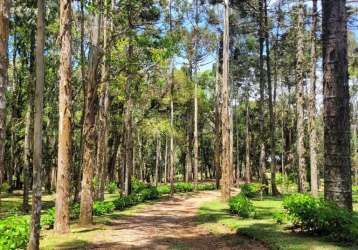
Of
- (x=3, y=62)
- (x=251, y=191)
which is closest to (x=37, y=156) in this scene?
(x=3, y=62)

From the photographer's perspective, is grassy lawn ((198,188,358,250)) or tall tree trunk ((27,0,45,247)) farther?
grassy lawn ((198,188,358,250))

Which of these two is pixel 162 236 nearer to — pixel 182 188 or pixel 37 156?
pixel 37 156

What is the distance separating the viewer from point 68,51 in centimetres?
1287

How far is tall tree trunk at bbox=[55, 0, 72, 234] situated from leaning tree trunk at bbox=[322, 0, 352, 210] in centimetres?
723

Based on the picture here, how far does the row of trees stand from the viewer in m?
9.17

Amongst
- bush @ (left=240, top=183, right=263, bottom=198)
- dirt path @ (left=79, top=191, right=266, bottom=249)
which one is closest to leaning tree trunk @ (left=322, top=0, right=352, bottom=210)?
dirt path @ (left=79, top=191, right=266, bottom=249)

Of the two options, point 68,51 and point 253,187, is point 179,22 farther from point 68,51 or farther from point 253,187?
point 68,51

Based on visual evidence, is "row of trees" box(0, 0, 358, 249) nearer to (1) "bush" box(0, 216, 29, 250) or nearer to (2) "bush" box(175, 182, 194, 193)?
(1) "bush" box(0, 216, 29, 250)

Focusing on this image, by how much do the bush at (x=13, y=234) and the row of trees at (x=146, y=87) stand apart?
0.70 metres

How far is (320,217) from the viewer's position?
9.45 m

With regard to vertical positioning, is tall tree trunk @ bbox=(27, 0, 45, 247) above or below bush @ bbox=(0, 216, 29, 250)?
above

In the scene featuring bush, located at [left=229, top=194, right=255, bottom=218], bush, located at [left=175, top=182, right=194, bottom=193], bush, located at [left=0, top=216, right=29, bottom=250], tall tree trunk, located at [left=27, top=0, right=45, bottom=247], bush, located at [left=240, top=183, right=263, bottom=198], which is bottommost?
bush, located at [left=175, top=182, right=194, bottom=193]

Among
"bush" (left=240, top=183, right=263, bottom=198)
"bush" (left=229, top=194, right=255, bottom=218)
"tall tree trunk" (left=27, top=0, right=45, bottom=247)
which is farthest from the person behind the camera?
"bush" (left=240, top=183, right=263, bottom=198)

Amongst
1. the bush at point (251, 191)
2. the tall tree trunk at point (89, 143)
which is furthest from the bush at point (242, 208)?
the bush at point (251, 191)
